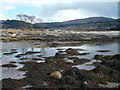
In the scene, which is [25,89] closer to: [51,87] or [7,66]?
[51,87]

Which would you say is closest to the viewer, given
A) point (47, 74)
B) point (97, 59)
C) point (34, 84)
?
point (34, 84)

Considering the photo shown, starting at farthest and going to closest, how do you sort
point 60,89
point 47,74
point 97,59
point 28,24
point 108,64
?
point 28,24, point 97,59, point 108,64, point 47,74, point 60,89

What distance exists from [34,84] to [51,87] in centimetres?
148

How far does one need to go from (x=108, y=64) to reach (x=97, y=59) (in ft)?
17.9

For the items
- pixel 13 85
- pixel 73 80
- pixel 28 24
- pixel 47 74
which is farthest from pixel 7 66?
pixel 28 24

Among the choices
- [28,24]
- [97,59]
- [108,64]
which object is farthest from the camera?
[28,24]

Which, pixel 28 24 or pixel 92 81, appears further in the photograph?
pixel 28 24

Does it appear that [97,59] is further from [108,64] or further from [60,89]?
[60,89]

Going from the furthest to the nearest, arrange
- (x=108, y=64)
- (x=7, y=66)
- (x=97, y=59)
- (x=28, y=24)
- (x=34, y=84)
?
(x=28, y=24), (x=97, y=59), (x=7, y=66), (x=108, y=64), (x=34, y=84)

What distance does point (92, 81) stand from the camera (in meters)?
17.6

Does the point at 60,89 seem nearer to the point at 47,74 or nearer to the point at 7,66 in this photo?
the point at 47,74

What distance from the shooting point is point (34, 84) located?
57.6ft

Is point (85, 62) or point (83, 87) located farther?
point (85, 62)

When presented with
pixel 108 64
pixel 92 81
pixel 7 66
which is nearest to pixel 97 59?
pixel 108 64
